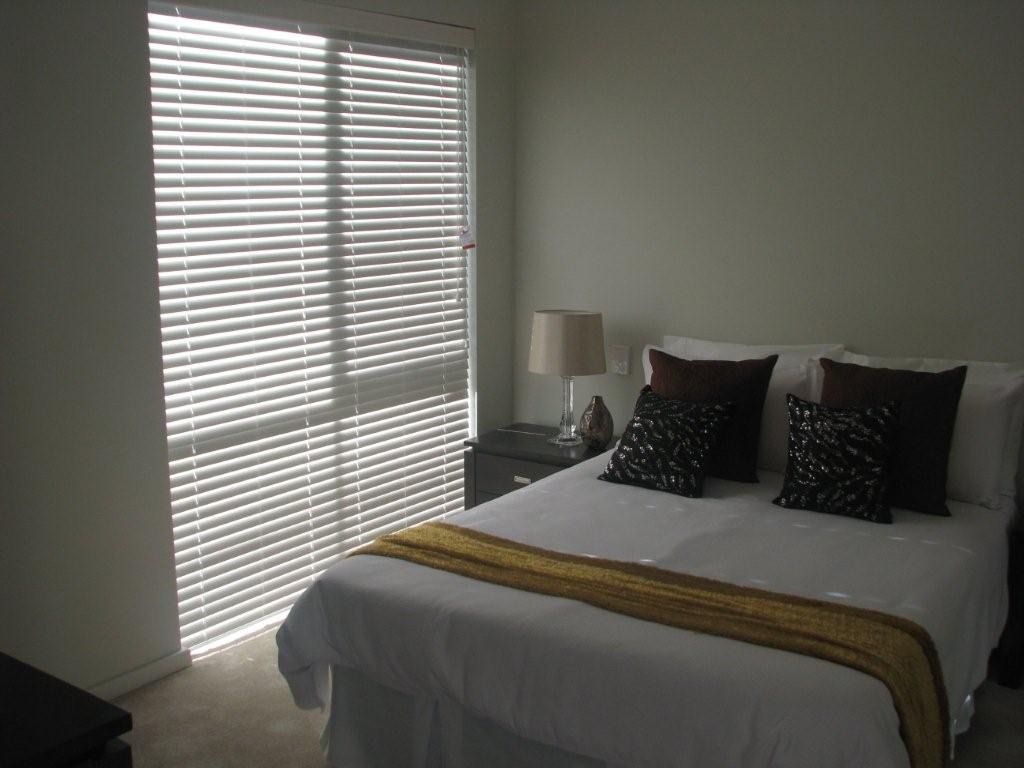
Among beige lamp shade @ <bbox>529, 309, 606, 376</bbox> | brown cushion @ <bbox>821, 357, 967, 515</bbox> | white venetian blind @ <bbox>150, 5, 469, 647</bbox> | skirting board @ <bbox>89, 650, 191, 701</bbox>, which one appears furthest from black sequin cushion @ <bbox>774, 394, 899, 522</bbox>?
skirting board @ <bbox>89, 650, 191, 701</bbox>

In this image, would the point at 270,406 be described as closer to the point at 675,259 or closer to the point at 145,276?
the point at 145,276

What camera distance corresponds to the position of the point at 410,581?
2605mm

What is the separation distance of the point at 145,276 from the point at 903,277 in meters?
2.64

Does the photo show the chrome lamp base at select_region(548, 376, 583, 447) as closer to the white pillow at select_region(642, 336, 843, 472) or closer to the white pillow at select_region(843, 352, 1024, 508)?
the white pillow at select_region(642, 336, 843, 472)

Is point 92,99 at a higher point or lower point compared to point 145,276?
higher

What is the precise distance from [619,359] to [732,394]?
0.90 meters

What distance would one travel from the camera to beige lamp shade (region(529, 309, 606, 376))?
13.5ft

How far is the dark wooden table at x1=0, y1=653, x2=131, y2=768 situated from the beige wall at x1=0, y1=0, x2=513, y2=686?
1397 millimetres

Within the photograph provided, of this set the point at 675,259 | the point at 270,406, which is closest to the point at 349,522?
the point at 270,406

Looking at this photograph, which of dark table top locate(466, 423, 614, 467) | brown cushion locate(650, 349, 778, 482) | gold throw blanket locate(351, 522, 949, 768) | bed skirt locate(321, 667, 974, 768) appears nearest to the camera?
gold throw blanket locate(351, 522, 949, 768)

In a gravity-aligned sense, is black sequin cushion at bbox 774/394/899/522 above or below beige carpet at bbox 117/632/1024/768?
above

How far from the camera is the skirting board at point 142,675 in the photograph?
3.19 m

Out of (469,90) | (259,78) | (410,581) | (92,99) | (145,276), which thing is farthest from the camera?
(469,90)

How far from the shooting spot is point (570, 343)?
4113mm
